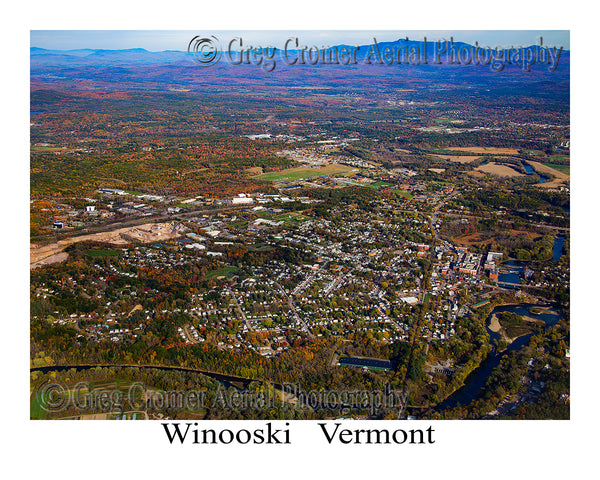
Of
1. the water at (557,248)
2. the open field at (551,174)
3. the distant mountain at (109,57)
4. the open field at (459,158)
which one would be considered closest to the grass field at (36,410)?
the water at (557,248)

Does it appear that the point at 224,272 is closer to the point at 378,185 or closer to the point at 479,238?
the point at 479,238

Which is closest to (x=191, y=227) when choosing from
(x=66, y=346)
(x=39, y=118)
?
(x=66, y=346)

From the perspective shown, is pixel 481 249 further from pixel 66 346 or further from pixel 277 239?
pixel 66 346

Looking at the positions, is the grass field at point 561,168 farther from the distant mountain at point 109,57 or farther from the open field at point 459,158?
the distant mountain at point 109,57

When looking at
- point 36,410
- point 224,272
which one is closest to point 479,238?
point 224,272

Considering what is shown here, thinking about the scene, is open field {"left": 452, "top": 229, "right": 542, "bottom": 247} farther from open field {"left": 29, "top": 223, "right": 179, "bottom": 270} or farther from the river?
open field {"left": 29, "top": 223, "right": 179, "bottom": 270}
